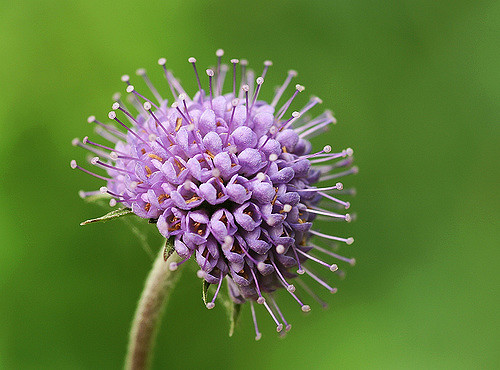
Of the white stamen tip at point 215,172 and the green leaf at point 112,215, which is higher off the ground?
the green leaf at point 112,215

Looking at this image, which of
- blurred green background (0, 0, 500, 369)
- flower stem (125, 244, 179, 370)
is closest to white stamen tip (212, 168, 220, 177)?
flower stem (125, 244, 179, 370)

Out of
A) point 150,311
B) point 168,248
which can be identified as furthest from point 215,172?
point 150,311

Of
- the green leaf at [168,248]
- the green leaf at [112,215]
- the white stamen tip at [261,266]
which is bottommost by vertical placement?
the white stamen tip at [261,266]

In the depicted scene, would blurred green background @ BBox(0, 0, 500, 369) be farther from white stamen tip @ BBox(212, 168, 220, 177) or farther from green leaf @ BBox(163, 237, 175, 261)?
white stamen tip @ BBox(212, 168, 220, 177)

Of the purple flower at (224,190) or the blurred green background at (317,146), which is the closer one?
the purple flower at (224,190)

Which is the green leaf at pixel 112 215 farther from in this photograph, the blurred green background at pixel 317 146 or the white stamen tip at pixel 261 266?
the blurred green background at pixel 317 146

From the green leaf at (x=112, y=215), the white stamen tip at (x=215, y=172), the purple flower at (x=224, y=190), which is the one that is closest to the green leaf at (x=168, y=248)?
the purple flower at (x=224, y=190)

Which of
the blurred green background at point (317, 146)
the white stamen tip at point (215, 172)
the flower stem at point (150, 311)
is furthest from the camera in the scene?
the blurred green background at point (317, 146)
